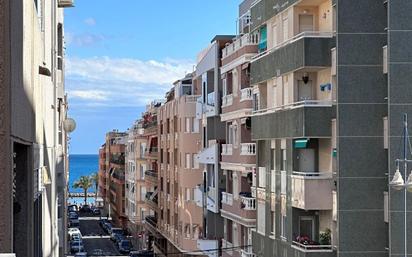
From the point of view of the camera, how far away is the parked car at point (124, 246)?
9444cm

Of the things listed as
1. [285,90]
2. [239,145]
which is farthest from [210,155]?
[285,90]

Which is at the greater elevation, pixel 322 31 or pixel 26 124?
pixel 322 31

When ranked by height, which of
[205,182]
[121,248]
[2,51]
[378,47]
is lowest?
[121,248]

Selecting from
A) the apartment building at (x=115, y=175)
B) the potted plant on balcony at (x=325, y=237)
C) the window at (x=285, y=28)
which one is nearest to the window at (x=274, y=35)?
the window at (x=285, y=28)

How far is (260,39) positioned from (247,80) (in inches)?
121

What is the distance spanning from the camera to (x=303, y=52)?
26281 mm

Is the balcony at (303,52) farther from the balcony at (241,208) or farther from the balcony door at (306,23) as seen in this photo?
the balcony at (241,208)

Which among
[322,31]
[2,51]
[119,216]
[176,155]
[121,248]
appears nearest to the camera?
[2,51]

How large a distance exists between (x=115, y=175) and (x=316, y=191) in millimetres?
108549

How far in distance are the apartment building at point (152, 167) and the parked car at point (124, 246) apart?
3589 millimetres

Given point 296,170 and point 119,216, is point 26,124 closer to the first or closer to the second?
point 296,170

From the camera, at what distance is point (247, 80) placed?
3731 centimetres

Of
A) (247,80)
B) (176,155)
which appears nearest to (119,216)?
(176,155)

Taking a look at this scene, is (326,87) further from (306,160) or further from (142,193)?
(142,193)
